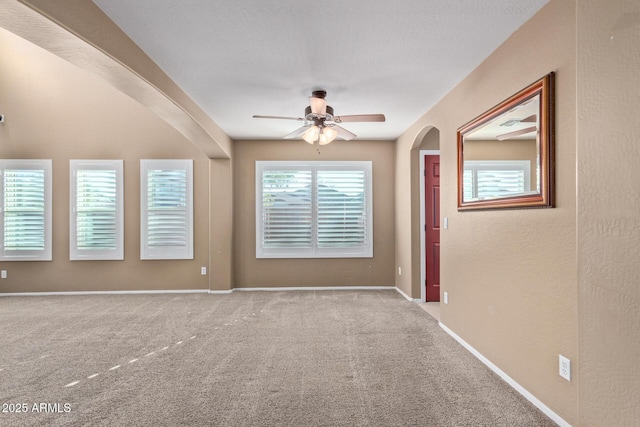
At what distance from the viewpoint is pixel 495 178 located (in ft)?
9.01

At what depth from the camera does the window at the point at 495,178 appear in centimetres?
246

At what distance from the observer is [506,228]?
2658 millimetres

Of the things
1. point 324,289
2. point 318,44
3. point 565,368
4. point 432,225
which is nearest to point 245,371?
point 565,368

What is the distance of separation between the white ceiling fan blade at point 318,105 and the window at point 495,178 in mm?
1510

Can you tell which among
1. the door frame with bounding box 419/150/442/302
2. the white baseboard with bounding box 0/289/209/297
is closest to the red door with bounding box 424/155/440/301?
the door frame with bounding box 419/150/442/302

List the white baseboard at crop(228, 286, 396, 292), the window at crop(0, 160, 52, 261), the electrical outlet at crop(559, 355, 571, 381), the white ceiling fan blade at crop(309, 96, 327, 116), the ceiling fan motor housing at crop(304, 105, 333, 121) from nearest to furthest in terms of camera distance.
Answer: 1. the electrical outlet at crop(559, 355, 571, 381)
2. the white ceiling fan blade at crop(309, 96, 327, 116)
3. the ceiling fan motor housing at crop(304, 105, 333, 121)
4. the window at crop(0, 160, 52, 261)
5. the white baseboard at crop(228, 286, 396, 292)

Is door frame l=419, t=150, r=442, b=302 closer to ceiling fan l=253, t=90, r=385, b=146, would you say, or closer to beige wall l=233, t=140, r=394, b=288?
beige wall l=233, t=140, r=394, b=288

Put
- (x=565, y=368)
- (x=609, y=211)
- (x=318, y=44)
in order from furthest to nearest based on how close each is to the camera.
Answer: (x=318, y=44) < (x=565, y=368) < (x=609, y=211)

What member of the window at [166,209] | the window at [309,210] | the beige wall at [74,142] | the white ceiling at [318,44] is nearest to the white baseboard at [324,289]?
the window at [309,210]

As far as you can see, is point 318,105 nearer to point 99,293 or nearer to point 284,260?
Result: point 284,260

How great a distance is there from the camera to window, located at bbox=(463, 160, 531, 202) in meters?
2.46

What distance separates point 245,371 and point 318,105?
8.40ft

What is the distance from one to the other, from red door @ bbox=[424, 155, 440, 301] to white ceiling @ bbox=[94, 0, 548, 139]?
1.44 meters

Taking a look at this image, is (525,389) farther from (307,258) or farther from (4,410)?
(307,258)
